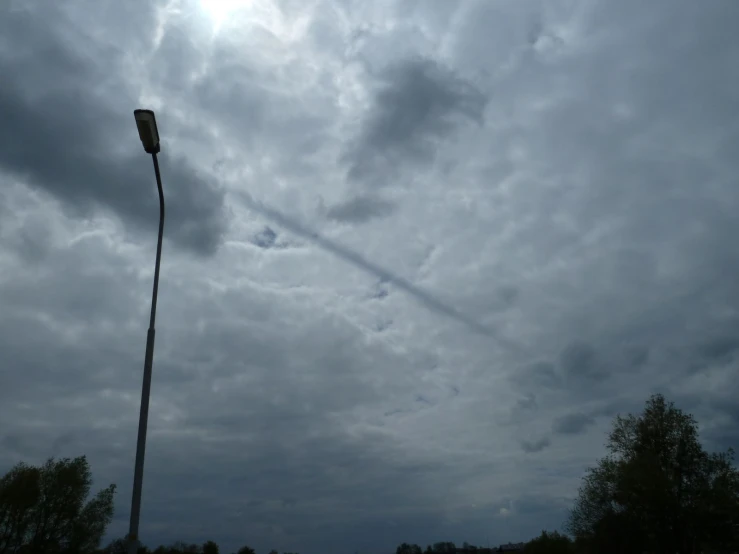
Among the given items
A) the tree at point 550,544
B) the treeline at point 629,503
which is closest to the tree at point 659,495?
the treeline at point 629,503

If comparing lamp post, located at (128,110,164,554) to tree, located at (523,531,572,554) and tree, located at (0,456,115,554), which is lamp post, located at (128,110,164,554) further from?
tree, located at (523,531,572,554)

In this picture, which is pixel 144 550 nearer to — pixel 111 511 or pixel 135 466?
pixel 111 511

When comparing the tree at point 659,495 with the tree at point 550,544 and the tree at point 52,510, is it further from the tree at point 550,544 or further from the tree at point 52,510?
the tree at point 52,510

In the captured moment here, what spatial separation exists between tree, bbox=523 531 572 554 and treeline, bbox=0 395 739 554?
2846 cm

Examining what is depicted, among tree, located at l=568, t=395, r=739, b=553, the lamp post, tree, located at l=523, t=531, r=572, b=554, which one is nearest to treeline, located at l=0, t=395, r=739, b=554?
tree, located at l=568, t=395, r=739, b=553

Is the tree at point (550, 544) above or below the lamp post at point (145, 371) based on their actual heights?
below

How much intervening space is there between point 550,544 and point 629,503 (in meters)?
46.7

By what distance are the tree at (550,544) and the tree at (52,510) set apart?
233 feet

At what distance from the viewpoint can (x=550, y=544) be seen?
104062mm

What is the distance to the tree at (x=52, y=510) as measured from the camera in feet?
228

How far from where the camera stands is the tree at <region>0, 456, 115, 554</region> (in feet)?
228

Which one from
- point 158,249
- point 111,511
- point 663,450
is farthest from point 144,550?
point 158,249

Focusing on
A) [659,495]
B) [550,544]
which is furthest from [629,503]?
[550,544]

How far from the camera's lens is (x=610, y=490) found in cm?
6694
